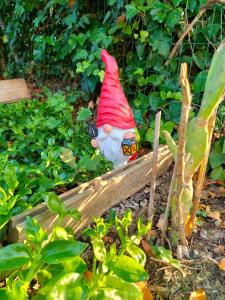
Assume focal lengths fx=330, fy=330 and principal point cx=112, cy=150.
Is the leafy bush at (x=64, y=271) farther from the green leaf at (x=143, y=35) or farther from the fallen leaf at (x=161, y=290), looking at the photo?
the green leaf at (x=143, y=35)

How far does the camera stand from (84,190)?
4.23 feet

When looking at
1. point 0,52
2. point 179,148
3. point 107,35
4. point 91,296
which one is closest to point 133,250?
point 91,296

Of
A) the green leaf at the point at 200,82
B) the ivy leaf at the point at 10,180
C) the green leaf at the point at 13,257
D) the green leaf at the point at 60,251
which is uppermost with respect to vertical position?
the green leaf at the point at 200,82

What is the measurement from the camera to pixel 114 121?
1547mm

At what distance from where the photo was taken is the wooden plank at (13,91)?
246 cm

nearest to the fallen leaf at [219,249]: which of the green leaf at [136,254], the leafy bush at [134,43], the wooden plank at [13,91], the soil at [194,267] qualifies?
the soil at [194,267]

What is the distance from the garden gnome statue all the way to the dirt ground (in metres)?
0.24

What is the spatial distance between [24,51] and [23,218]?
2.49 meters

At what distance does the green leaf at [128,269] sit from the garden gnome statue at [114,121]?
0.73 meters

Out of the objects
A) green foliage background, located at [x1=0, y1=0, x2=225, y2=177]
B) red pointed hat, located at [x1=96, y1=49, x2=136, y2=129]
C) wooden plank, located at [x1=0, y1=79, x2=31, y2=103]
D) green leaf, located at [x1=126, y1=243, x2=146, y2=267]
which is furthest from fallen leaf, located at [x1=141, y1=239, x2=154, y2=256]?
wooden plank, located at [x1=0, y1=79, x2=31, y2=103]

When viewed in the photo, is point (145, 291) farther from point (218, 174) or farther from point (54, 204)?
point (218, 174)

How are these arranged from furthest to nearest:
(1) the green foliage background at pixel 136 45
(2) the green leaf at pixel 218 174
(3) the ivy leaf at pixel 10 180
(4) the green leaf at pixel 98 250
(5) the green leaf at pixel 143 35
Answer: (5) the green leaf at pixel 143 35
(1) the green foliage background at pixel 136 45
(2) the green leaf at pixel 218 174
(3) the ivy leaf at pixel 10 180
(4) the green leaf at pixel 98 250

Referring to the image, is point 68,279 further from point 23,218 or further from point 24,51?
point 24,51

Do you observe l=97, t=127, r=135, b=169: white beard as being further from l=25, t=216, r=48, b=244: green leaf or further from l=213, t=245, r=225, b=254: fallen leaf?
l=25, t=216, r=48, b=244: green leaf
